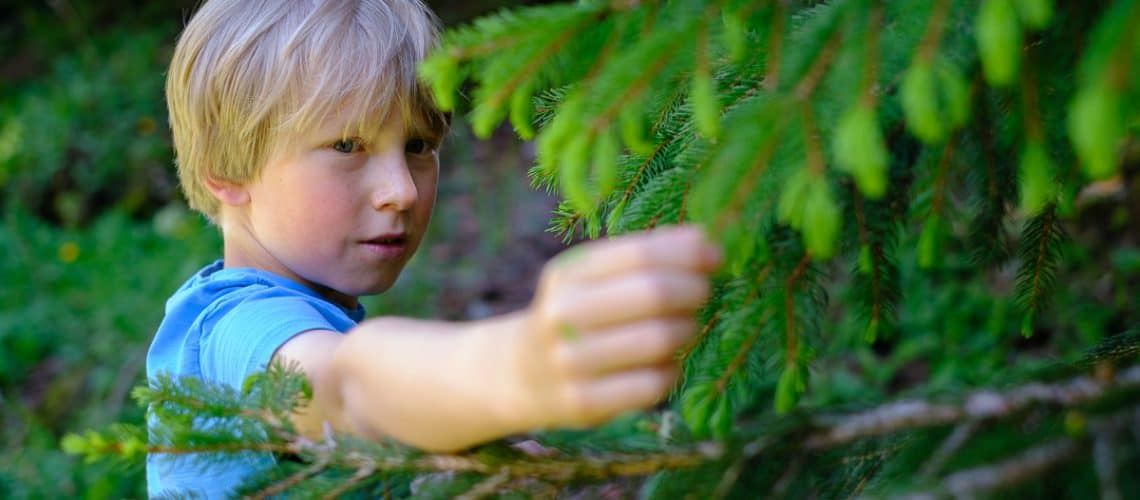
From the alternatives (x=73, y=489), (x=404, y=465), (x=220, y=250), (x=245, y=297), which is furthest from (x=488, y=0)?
(x=404, y=465)

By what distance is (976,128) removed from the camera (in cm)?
134

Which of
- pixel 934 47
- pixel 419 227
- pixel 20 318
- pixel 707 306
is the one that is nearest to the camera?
pixel 934 47

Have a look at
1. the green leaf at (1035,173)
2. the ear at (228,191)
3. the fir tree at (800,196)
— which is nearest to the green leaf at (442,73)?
the fir tree at (800,196)

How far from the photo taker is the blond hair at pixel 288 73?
1676 mm

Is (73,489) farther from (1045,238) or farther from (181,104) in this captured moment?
(1045,238)

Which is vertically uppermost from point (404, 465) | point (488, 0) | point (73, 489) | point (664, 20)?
point (488, 0)

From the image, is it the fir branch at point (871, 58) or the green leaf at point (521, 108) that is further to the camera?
the green leaf at point (521, 108)

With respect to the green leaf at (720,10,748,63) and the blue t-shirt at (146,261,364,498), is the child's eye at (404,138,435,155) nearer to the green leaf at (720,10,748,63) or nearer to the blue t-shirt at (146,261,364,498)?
the blue t-shirt at (146,261,364,498)

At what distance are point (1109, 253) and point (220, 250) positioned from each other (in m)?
4.28

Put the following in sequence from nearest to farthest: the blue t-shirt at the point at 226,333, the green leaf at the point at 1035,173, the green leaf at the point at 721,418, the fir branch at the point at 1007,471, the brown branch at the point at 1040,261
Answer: the fir branch at the point at 1007,471 → the green leaf at the point at 1035,173 → the green leaf at the point at 721,418 → the blue t-shirt at the point at 226,333 → the brown branch at the point at 1040,261

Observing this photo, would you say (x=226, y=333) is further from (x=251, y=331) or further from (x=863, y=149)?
(x=863, y=149)

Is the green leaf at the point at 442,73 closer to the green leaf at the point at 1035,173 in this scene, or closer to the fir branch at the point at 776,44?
the fir branch at the point at 776,44

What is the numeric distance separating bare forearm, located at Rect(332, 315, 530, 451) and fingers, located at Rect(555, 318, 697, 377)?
0.23 feet

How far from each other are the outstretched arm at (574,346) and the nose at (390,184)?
2.31ft
